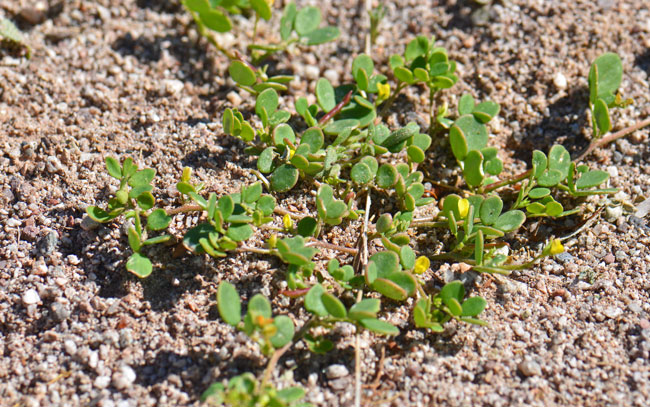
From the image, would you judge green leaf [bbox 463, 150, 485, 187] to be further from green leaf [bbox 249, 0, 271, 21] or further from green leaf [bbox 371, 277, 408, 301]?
green leaf [bbox 249, 0, 271, 21]

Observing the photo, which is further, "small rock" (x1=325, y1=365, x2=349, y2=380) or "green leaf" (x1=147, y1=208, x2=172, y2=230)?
"green leaf" (x1=147, y1=208, x2=172, y2=230)

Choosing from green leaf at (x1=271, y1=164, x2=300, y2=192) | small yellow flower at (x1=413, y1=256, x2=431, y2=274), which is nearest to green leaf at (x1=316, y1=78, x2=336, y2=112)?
green leaf at (x1=271, y1=164, x2=300, y2=192)

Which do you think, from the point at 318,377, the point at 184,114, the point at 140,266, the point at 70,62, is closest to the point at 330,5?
the point at 184,114

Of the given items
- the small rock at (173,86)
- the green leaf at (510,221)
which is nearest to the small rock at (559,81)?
the green leaf at (510,221)

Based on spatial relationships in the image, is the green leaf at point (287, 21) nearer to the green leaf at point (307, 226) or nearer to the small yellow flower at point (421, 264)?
the green leaf at point (307, 226)

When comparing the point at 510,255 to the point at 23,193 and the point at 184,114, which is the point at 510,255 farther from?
the point at 23,193

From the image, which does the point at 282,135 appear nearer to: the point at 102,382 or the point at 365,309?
the point at 365,309
